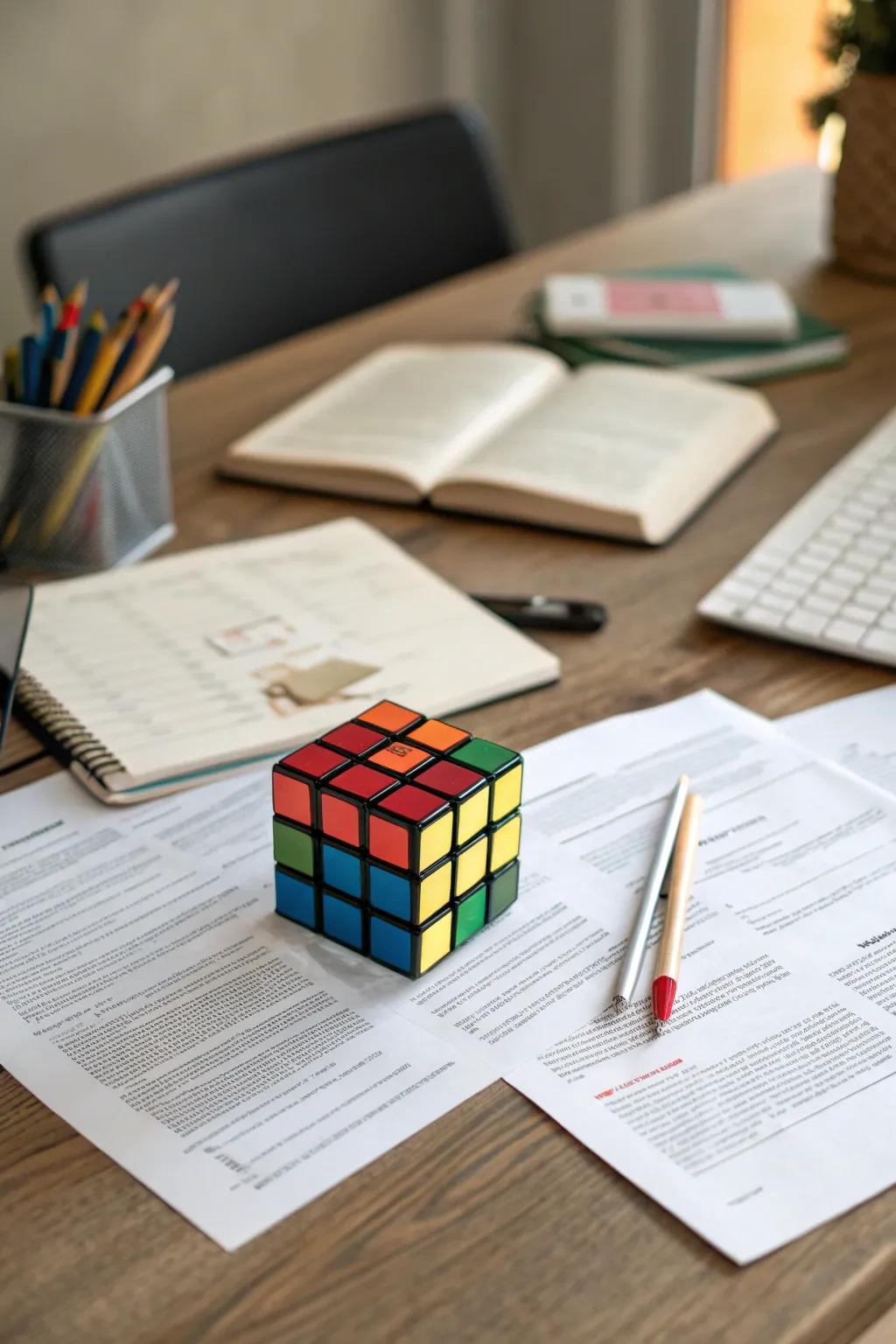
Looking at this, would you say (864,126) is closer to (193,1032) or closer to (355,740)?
(355,740)

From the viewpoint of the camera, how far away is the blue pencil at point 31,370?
100 centimetres

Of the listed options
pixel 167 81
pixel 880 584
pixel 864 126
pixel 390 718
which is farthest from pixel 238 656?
pixel 167 81

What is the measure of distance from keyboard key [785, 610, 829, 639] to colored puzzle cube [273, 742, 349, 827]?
0.39 metres

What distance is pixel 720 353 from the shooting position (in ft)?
4.49

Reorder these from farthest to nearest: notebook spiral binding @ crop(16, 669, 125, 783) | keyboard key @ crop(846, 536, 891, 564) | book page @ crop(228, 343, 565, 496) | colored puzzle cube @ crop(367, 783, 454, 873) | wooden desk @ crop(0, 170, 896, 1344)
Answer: book page @ crop(228, 343, 565, 496)
keyboard key @ crop(846, 536, 891, 564)
notebook spiral binding @ crop(16, 669, 125, 783)
colored puzzle cube @ crop(367, 783, 454, 873)
wooden desk @ crop(0, 170, 896, 1344)

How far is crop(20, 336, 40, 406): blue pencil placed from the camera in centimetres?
100

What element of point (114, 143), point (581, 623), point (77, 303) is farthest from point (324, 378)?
point (114, 143)

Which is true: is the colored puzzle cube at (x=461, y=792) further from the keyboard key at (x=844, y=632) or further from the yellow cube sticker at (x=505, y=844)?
the keyboard key at (x=844, y=632)

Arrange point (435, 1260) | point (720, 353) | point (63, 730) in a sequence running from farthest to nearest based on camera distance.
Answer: point (720, 353), point (63, 730), point (435, 1260)

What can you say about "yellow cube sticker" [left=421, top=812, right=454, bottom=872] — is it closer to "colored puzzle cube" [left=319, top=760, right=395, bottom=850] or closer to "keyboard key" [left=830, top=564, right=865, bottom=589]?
"colored puzzle cube" [left=319, top=760, right=395, bottom=850]

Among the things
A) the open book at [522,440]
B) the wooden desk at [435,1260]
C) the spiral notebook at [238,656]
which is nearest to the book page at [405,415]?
the open book at [522,440]

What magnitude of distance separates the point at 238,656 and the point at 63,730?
12cm

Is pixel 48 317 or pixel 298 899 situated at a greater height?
pixel 48 317

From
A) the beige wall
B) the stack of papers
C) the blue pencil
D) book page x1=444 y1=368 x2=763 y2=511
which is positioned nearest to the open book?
book page x1=444 y1=368 x2=763 y2=511
